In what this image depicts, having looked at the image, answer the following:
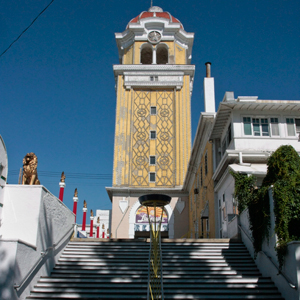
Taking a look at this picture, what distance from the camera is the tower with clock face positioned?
104 feet

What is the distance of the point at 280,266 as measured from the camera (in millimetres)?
9102

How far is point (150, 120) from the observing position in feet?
112

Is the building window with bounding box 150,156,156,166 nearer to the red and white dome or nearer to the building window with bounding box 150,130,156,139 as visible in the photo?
the building window with bounding box 150,130,156,139

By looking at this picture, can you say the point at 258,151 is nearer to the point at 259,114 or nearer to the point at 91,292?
the point at 259,114

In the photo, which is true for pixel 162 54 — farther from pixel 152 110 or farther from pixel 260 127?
pixel 260 127

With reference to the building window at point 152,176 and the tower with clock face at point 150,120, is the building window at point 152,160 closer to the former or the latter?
the tower with clock face at point 150,120

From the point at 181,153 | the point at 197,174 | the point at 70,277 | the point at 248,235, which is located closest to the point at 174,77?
the point at 181,153

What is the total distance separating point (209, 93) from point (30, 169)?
565 inches

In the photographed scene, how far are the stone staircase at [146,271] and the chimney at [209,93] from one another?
11.3 metres

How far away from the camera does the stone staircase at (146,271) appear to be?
9.32 meters

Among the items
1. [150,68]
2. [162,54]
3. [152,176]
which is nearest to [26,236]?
[152,176]

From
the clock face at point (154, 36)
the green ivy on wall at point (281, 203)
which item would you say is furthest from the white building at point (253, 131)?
→ the clock face at point (154, 36)

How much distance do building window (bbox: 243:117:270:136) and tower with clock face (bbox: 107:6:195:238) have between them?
15.5 meters

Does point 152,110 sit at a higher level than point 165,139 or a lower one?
higher
